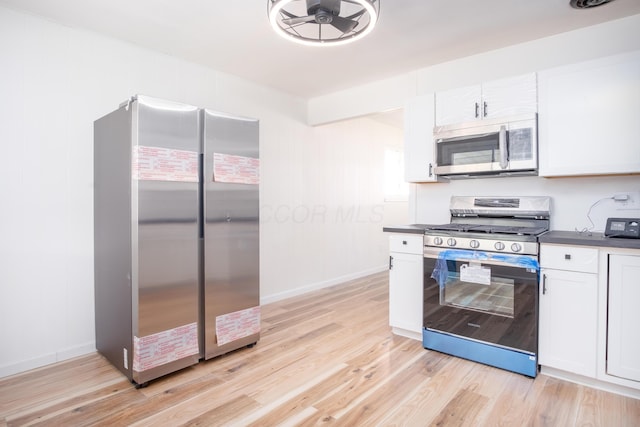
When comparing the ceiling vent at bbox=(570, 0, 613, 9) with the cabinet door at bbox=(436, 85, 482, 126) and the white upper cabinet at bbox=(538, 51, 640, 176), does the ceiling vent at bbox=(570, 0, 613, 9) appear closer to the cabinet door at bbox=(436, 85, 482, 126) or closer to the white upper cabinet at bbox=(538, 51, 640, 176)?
the white upper cabinet at bbox=(538, 51, 640, 176)

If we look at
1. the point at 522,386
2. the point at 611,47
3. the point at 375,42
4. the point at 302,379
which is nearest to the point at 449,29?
the point at 375,42

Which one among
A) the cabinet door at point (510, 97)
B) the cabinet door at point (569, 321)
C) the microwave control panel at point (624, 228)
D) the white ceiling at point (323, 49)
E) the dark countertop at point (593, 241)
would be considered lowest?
the cabinet door at point (569, 321)

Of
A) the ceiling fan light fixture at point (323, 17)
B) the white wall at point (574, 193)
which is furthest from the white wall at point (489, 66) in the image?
the ceiling fan light fixture at point (323, 17)

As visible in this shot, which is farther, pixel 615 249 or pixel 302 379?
pixel 302 379

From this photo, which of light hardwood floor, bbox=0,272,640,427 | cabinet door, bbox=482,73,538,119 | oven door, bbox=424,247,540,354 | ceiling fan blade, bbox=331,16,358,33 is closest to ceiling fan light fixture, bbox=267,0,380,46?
ceiling fan blade, bbox=331,16,358,33

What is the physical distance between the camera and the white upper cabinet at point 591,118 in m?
2.24

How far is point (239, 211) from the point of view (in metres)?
2.70

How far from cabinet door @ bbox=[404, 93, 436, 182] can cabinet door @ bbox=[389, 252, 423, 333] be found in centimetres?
81

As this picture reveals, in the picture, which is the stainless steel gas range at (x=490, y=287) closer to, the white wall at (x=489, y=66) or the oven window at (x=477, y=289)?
the oven window at (x=477, y=289)

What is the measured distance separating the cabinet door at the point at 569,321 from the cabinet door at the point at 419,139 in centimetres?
131

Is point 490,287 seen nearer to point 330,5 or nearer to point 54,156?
point 330,5

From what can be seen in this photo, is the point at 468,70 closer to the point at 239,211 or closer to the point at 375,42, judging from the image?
the point at 375,42

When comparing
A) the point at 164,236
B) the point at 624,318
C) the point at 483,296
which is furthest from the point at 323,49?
the point at 624,318

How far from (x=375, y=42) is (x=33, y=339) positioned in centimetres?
352
